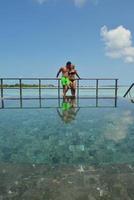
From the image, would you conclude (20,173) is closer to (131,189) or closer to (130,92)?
(131,189)

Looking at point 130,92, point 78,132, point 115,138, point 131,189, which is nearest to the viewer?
point 131,189

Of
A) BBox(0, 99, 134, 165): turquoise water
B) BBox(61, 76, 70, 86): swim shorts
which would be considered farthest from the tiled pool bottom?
BBox(61, 76, 70, 86): swim shorts

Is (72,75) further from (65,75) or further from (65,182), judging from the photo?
(65,182)

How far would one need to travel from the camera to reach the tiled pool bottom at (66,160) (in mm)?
4328

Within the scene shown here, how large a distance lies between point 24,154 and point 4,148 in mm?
500

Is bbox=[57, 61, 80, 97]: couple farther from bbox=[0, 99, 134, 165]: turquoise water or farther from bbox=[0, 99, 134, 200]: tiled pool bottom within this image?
bbox=[0, 99, 134, 200]: tiled pool bottom

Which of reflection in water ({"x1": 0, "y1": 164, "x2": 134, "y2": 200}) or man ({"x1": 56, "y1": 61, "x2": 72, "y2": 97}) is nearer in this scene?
reflection in water ({"x1": 0, "y1": 164, "x2": 134, "y2": 200})

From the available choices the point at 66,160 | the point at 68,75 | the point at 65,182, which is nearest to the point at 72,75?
the point at 68,75

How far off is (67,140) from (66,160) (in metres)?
1.14

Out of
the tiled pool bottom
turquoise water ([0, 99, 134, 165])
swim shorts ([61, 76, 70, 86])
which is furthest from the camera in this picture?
swim shorts ([61, 76, 70, 86])

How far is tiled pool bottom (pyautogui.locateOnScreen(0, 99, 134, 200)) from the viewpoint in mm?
4328

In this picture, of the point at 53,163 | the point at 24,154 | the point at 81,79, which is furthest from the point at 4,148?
the point at 81,79

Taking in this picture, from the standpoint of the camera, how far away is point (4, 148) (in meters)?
5.96

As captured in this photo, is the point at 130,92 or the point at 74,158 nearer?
the point at 74,158
